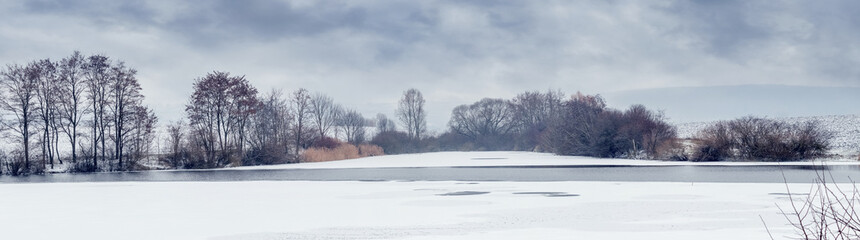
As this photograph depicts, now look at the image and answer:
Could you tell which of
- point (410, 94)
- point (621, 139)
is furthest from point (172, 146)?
point (410, 94)

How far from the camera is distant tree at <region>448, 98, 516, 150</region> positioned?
94000mm

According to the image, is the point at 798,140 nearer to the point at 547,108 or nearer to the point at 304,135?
the point at 304,135

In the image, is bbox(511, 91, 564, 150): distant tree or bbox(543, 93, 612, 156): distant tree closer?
bbox(543, 93, 612, 156): distant tree

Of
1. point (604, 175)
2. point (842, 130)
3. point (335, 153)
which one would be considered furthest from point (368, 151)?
point (604, 175)

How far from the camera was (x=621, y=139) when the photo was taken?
43250 millimetres

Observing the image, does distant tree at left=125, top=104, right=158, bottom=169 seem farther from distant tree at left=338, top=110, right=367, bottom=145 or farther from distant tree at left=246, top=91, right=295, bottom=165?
distant tree at left=338, top=110, right=367, bottom=145
